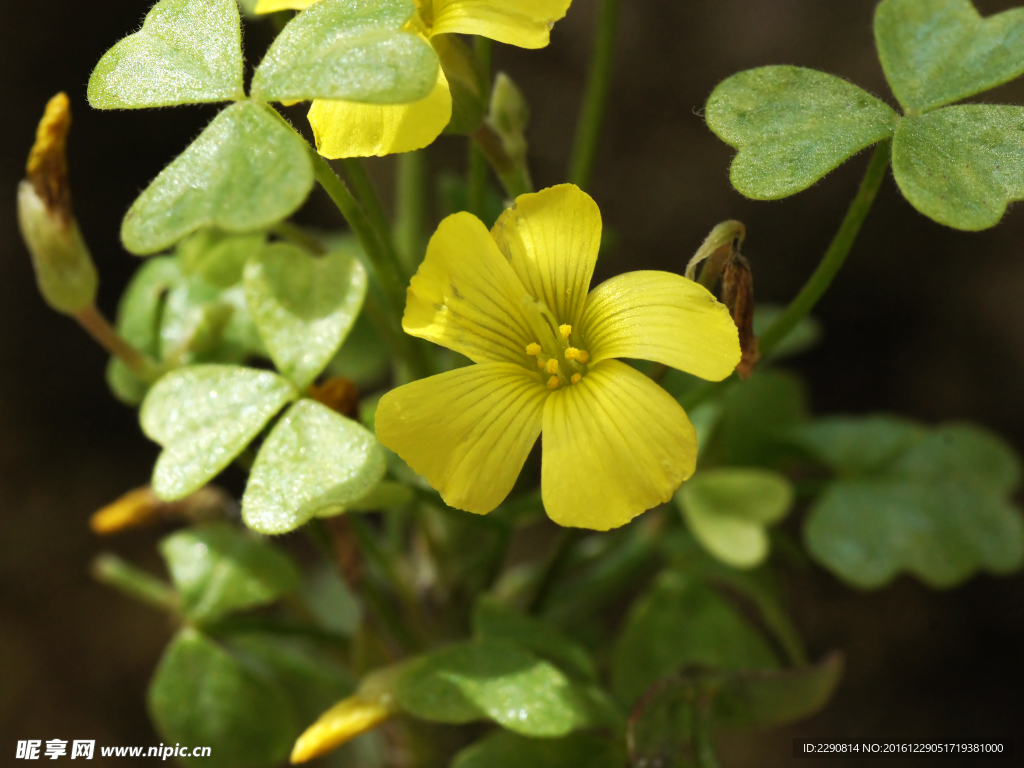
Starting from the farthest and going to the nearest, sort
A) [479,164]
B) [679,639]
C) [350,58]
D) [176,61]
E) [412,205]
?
[412,205] → [679,639] → [479,164] → [176,61] → [350,58]

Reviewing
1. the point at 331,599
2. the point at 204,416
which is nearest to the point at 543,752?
the point at 204,416

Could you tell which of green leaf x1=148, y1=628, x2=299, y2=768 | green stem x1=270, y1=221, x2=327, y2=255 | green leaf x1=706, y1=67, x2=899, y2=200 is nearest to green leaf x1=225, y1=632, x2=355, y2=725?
green leaf x1=148, y1=628, x2=299, y2=768

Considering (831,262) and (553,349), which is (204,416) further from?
(831,262)

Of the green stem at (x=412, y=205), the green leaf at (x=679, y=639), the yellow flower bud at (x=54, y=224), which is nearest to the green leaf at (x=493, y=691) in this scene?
the green leaf at (x=679, y=639)

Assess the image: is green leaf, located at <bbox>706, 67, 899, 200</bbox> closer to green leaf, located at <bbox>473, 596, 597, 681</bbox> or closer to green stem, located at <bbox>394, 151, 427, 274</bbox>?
green leaf, located at <bbox>473, 596, 597, 681</bbox>

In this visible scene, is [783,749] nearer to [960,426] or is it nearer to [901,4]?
[960,426]

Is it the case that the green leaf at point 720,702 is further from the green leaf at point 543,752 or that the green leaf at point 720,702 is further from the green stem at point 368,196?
the green stem at point 368,196

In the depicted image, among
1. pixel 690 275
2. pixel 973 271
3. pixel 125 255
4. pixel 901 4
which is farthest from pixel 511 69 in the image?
pixel 690 275
